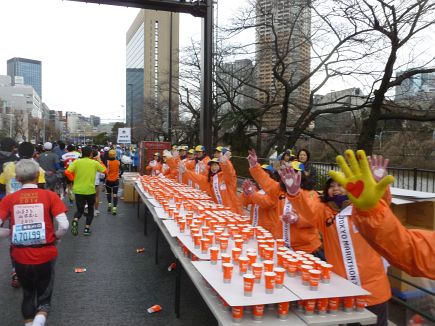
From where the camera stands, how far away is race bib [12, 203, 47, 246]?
3207 mm

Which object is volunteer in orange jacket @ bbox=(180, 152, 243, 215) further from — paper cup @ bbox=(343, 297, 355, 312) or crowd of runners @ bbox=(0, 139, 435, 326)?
paper cup @ bbox=(343, 297, 355, 312)

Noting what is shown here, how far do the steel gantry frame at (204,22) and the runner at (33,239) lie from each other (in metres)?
8.07

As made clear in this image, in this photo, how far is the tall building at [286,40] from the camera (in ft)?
41.6

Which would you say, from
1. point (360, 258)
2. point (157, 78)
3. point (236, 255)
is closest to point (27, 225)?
point (236, 255)

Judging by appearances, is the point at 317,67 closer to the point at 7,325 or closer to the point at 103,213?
the point at 103,213

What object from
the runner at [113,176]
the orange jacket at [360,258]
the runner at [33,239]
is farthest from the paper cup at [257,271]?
the runner at [113,176]

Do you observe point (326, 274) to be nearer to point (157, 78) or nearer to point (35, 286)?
point (35, 286)

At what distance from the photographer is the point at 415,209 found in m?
3.97

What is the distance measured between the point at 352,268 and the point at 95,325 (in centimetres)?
285

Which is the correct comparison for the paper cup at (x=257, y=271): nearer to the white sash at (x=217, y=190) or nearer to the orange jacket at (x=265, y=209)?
→ the orange jacket at (x=265, y=209)

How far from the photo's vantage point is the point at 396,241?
152cm

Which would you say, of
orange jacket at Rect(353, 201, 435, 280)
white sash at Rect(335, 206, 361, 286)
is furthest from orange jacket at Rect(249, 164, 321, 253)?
orange jacket at Rect(353, 201, 435, 280)

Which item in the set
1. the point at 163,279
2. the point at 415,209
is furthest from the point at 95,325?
the point at 415,209

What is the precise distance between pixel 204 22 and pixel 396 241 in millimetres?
10517
